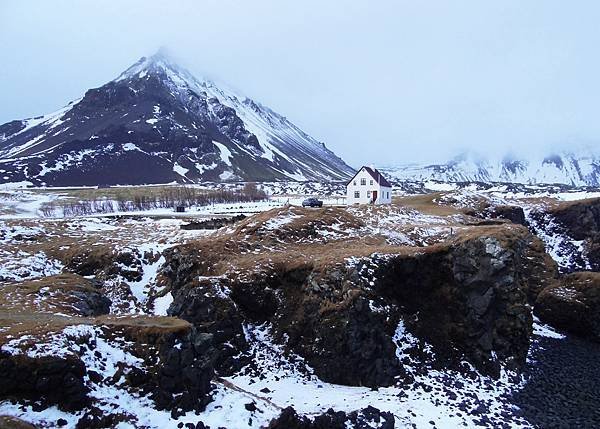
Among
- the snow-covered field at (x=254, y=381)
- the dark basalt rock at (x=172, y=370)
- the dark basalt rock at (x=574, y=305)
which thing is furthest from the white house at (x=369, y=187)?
the dark basalt rock at (x=172, y=370)

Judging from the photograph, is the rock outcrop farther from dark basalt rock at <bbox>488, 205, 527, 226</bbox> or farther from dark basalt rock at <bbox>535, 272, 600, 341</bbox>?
dark basalt rock at <bbox>488, 205, 527, 226</bbox>

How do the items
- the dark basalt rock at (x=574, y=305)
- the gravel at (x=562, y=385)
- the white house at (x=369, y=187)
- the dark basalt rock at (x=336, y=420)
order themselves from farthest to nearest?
the white house at (x=369, y=187), the dark basalt rock at (x=574, y=305), the gravel at (x=562, y=385), the dark basalt rock at (x=336, y=420)

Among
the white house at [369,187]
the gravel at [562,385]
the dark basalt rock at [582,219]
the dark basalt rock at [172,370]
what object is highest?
the white house at [369,187]

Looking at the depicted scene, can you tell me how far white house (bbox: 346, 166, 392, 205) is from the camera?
287ft

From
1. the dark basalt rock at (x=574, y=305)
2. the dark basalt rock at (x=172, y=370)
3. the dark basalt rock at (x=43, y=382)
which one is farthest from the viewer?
the dark basalt rock at (x=574, y=305)

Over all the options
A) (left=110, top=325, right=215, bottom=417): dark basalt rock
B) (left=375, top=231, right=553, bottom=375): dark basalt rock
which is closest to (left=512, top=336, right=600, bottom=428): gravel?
(left=375, top=231, right=553, bottom=375): dark basalt rock

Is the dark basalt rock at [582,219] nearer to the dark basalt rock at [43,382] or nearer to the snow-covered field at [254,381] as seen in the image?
→ the snow-covered field at [254,381]

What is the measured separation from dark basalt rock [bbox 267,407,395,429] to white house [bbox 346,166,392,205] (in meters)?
63.4

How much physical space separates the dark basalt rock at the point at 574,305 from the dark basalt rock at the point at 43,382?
4306 centimetres

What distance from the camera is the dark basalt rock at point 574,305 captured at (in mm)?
41500

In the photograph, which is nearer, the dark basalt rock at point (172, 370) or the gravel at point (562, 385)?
the dark basalt rock at point (172, 370)

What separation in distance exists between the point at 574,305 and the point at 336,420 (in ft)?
101

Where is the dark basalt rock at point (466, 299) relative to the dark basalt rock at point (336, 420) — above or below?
above

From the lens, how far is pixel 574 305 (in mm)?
42750
